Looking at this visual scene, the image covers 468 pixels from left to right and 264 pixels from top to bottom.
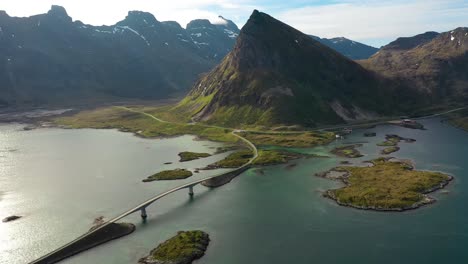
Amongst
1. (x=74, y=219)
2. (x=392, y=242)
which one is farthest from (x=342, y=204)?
(x=74, y=219)

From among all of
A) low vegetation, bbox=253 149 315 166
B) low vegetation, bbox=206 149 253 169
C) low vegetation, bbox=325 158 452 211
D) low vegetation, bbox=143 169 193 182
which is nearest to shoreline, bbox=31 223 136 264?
low vegetation, bbox=143 169 193 182

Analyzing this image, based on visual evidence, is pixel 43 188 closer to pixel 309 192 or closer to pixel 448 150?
pixel 309 192

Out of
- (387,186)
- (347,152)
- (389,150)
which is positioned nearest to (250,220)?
(387,186)

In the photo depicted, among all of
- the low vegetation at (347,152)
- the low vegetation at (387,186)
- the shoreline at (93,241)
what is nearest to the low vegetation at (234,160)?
the low vegetation at (347,152)

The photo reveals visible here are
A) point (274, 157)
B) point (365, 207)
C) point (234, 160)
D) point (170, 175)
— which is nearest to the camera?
point (365, 207)

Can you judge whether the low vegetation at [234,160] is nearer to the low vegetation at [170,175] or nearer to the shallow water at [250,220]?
the low vegetation at [170,175]

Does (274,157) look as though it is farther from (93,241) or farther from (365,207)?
(93,241)

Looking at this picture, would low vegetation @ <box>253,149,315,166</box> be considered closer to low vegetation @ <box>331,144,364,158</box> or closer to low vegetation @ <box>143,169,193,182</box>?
low vegetation @ <box>331,144,364,158</box>
